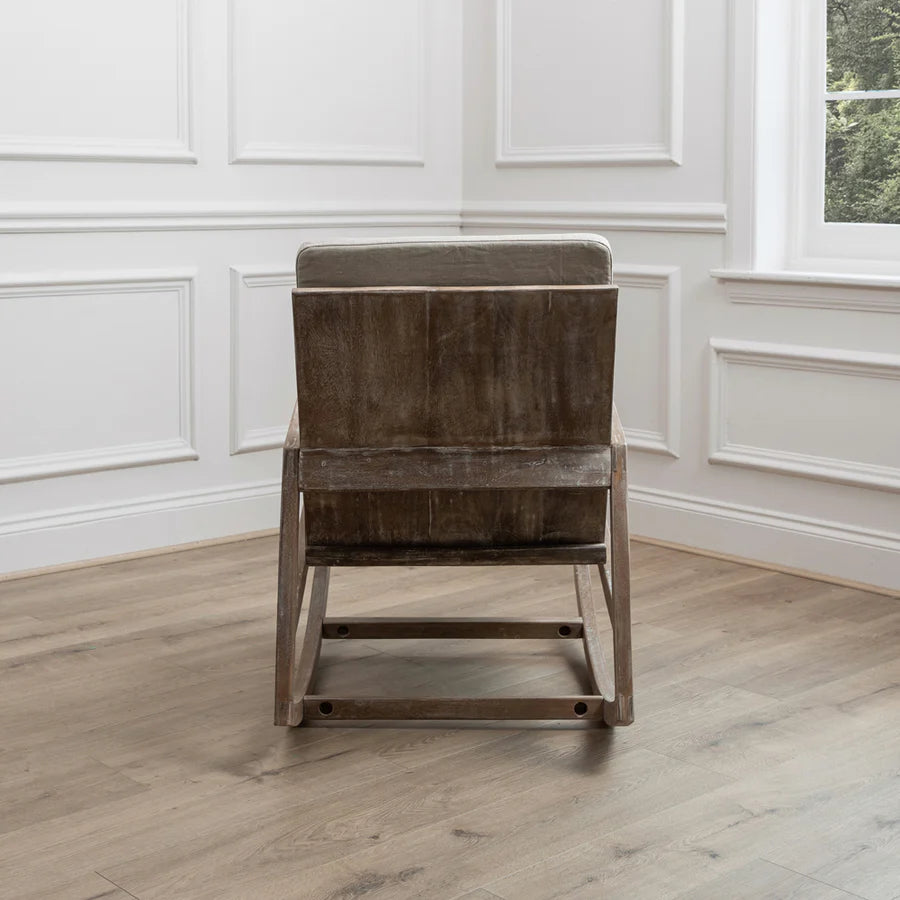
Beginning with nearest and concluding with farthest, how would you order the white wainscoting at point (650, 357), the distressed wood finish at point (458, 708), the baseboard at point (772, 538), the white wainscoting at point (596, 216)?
the distressed wood finish at point (458, 708) < the baseboard at point (772, 538) < the white wainscoting at point (596, 216) < the white wainscoting at point (650, 357)

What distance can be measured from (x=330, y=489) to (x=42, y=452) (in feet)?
4.81

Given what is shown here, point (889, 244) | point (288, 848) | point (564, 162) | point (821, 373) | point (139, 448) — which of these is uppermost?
point (564, 162)

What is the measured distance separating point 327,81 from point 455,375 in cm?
197

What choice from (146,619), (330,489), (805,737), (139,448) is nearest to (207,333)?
(139,448)

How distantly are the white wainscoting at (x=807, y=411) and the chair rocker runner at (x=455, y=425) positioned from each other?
3.83ft

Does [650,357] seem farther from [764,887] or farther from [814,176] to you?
[764,887]

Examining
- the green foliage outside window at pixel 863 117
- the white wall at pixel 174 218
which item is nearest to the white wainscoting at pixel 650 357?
the green foliage outside window at pixel 863 117

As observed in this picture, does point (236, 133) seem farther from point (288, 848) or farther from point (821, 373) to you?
point (288, 848)

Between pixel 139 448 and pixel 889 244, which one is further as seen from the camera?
pixel 139 448

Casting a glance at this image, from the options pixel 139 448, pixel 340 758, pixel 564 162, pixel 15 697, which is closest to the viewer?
pixel 340 758

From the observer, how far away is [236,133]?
145 inches

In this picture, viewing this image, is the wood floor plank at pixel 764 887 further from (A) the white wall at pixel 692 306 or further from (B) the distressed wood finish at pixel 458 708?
(A) the white wall at pixel 692 306

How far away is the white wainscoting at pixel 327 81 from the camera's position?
12.2 feet

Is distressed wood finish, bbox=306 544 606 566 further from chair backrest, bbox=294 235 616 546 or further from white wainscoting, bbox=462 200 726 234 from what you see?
white wainscoting, bbox=462 200 726 234
